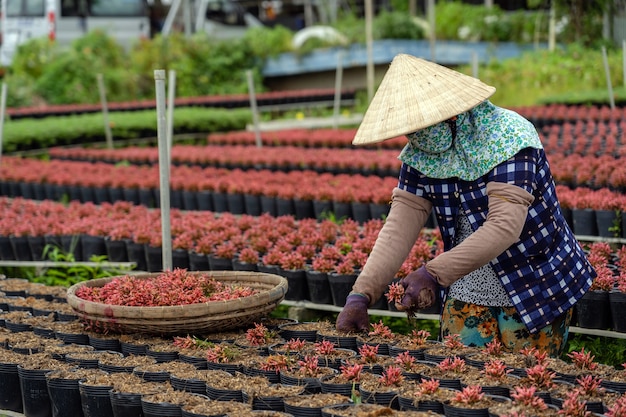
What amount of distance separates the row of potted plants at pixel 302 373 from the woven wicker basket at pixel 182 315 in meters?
0.05

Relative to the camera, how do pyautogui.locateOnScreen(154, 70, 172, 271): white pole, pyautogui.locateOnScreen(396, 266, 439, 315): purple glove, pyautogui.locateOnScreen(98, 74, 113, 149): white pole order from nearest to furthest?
1. pyautogui.locateOnScreen(396, 266, 439, 315): purple glove
2. pyautogui.locateOnScreen(154, 70, 172, 271): white pole
3. pyautogui.locateOnScreen(98, 74, 113, 149): white pole

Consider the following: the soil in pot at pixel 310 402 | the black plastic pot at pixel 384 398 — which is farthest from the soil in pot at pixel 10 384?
the black plastic pot at pixel 384 398

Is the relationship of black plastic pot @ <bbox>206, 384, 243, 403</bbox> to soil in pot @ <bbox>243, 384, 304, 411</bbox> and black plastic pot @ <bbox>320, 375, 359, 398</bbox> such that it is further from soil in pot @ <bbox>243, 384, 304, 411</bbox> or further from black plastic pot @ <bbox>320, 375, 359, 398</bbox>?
black plastic pot @ <bbox>320, 375, 359, 398</bbox>

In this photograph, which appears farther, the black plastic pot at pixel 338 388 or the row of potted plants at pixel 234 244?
the row of potted plants at pixel 234 244

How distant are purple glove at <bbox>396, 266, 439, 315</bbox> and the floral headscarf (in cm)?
40

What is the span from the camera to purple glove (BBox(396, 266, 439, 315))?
3439mm

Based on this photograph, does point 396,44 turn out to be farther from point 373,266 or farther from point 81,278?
point 373,266

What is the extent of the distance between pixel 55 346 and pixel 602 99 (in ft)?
35.9

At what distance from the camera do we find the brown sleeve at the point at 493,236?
3.35m

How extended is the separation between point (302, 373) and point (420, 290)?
540 mm

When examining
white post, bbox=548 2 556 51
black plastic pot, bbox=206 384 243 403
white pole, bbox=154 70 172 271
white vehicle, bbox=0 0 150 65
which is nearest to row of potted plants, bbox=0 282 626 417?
black plastic pot, bbox=206 384 243 403

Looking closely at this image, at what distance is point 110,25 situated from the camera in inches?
894

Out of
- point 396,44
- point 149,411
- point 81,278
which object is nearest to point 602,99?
point 396,44

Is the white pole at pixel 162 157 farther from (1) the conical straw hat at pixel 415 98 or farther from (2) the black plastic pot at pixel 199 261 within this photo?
(1) the conical straw hat at pixel 415 98
